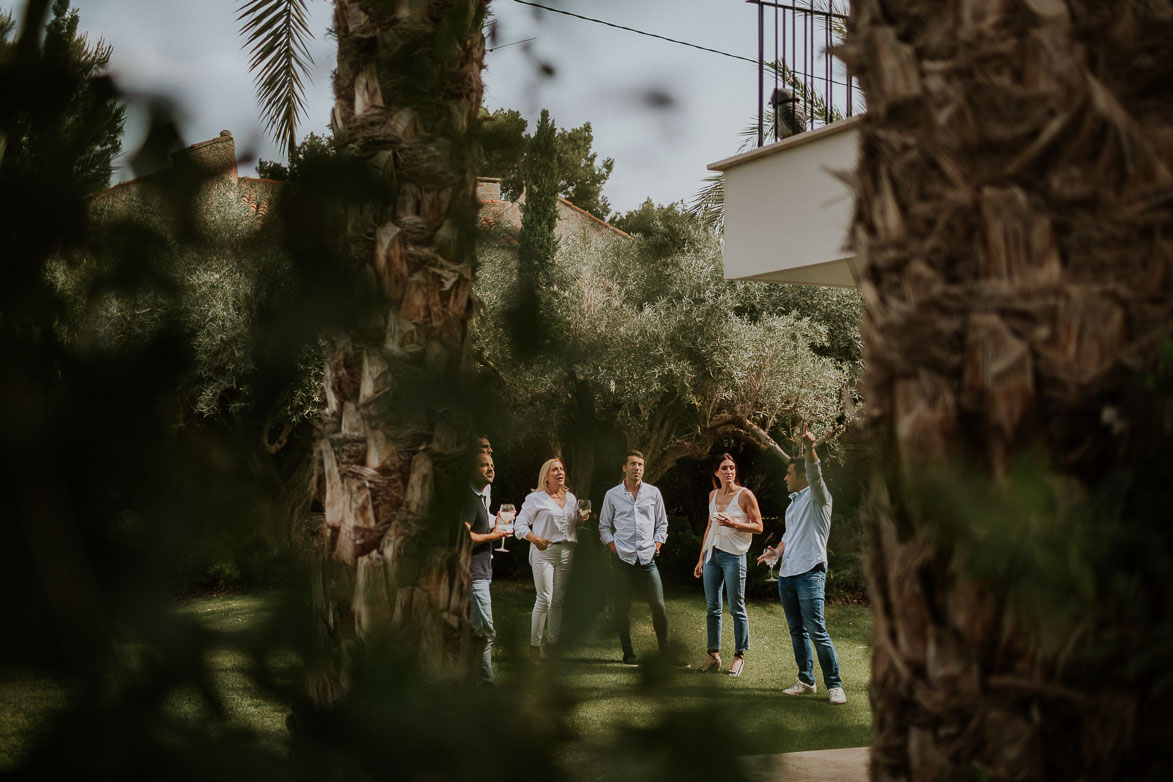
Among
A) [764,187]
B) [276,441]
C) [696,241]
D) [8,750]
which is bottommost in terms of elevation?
[8,750]

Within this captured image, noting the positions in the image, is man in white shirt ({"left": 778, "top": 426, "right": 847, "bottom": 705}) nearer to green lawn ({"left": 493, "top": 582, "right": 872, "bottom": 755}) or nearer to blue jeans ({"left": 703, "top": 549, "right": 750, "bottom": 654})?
blue jeans ({"left": 703, "top": 549, "right": 750, "bottom": 654})

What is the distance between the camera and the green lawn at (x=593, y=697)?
2.24 feet

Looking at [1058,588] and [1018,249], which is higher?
[1018,249]

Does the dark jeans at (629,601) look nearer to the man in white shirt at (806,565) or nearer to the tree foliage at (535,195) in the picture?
the tree foliage at (535,195)

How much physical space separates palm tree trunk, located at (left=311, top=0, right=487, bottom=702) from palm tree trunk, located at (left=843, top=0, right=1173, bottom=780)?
40 cm

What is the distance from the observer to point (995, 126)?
2.78 ft

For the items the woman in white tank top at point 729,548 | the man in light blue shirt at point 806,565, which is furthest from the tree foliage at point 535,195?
the woman in white tank top at point 729,548

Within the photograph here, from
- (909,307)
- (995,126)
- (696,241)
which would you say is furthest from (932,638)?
(696,241)

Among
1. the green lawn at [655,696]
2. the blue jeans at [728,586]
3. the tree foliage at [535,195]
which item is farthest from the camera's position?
the blue jeans at [728,586]

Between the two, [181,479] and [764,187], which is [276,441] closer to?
[181,479]

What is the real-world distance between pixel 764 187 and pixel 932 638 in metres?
5.37

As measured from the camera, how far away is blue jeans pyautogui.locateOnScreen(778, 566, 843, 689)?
6.83 meters

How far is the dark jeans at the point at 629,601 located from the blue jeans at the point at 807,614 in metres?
6.28

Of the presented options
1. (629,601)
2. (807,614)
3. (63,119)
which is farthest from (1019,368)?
(807,614)
